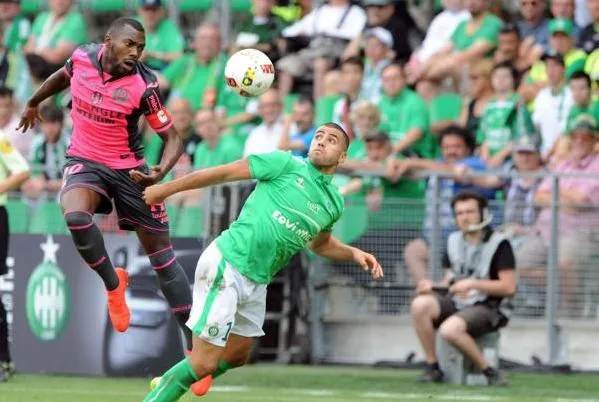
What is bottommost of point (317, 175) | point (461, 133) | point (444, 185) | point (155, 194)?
point (155, 194)

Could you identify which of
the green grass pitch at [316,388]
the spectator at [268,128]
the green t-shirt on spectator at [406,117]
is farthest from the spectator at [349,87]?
the green grass pitch at [316,388]

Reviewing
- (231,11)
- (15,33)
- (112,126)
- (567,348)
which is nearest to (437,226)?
(567,348)

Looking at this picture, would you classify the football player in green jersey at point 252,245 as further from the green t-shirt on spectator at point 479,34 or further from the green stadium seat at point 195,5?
the green stadium seat at point 195,5

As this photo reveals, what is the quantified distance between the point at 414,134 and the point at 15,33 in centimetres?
677

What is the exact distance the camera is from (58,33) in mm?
20031

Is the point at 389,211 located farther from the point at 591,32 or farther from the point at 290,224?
the point at 290,224

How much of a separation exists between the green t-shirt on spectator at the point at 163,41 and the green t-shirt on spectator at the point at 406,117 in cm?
343

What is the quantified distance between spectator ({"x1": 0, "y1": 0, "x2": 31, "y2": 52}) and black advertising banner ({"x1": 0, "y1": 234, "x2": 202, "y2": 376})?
19.6 feet

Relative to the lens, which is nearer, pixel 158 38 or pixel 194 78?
pixel 194 78

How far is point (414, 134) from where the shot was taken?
1656 centimetres

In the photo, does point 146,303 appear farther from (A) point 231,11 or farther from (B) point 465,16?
(A) point 231,11

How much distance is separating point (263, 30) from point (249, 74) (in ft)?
25.3

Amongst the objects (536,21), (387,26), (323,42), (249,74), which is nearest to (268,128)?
(323,42)

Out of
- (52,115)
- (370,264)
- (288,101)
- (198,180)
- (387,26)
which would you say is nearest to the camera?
(198,180)
